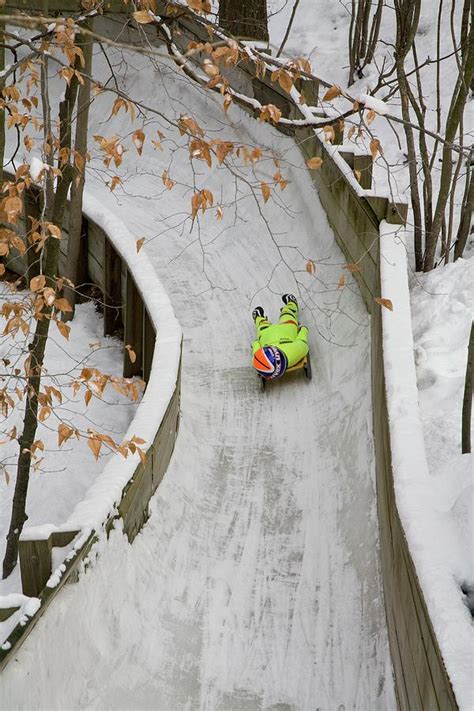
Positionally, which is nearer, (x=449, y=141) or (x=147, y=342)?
(x=449, y=141)

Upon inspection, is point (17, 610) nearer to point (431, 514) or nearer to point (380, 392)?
point (431, 514)

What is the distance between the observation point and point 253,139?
775cm

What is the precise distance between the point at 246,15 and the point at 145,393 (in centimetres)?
621

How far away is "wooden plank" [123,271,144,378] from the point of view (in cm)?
590

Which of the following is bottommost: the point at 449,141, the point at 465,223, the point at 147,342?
the point at 147,342

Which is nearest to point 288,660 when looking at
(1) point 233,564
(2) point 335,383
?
(1) point 233,564

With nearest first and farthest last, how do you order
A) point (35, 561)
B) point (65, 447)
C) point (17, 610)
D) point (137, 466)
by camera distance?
1. point (17, 610)
2. point (35, 561)
3. point (137, 466)
4. point (65, 447)

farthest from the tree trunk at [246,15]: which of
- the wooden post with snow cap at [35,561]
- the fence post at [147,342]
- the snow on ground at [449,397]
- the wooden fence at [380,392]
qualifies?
the wooden post with snow cap at [35,561]

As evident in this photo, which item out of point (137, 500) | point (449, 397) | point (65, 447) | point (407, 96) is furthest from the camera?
point (407, 96)

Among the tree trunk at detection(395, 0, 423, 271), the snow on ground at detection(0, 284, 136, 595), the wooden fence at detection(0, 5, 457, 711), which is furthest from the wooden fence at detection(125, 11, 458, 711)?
the snow on ground at detection(0, 284, 136, 595)

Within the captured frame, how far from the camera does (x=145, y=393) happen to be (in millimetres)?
4180

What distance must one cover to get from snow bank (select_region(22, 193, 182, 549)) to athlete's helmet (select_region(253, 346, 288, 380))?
0.51m

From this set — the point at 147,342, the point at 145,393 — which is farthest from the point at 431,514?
the point at 147,342

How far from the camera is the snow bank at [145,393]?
3158mm
